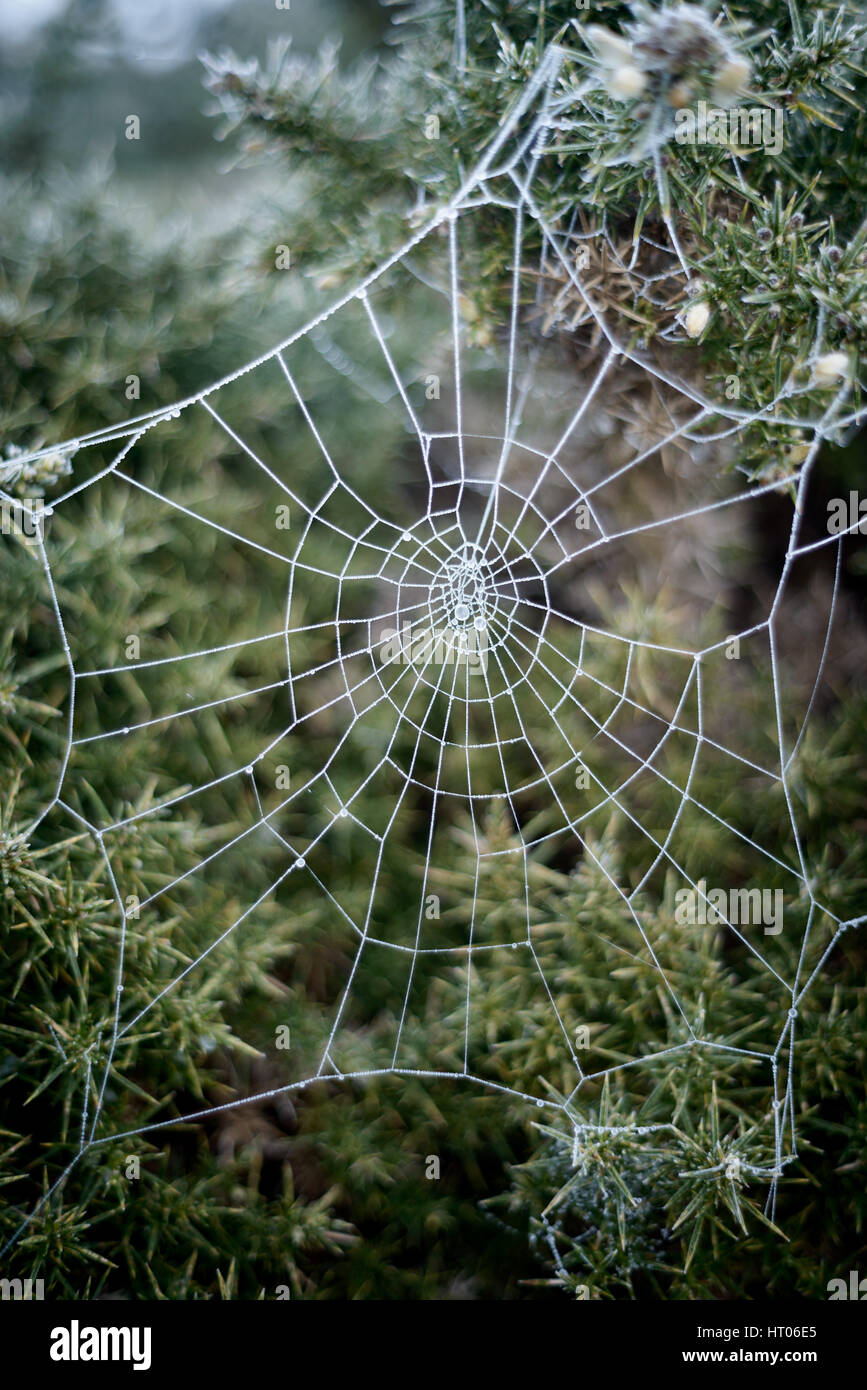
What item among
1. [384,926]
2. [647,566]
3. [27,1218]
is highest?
[647,566]

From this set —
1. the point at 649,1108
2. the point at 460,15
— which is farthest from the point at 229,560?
the point at 649,1108

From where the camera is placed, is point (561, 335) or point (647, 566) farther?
point (647, 566)

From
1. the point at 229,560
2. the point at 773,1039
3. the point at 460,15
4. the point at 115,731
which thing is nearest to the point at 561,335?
the point at 460,15

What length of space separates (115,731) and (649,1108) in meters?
0.53

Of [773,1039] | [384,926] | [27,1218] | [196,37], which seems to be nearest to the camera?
[27,1218]

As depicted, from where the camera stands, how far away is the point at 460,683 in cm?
100

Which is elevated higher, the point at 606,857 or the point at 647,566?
the point at 647,566

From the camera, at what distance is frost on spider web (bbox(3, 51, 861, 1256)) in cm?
76

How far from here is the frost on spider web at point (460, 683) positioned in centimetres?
76

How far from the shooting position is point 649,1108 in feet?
2.24

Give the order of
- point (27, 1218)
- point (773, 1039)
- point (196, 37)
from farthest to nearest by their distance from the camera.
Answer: point (196, 37) < point (773, 1039) < point (27, 1218)

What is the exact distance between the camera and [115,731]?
76 centimetres
